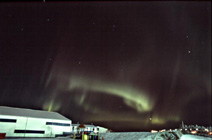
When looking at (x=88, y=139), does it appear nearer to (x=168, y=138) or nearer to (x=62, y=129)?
(x=168, y=138)

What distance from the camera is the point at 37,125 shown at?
1722 inches

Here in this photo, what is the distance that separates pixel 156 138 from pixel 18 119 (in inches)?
1297

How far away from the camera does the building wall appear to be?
38.7 metres

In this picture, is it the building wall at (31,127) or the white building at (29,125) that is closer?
the building wall at (31,127)

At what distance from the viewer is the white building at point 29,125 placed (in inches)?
1528

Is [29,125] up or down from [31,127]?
up

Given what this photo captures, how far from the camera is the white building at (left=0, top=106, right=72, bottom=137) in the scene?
127 feet

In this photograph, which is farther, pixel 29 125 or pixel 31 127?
pixel 31 127

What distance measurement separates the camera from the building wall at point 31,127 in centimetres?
3866

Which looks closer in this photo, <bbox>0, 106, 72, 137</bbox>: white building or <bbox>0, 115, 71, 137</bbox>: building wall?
<bbox>0, 115, 71, 137</bbox>: building wall

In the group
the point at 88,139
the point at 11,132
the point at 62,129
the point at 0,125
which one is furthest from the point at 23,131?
the point at 88,139

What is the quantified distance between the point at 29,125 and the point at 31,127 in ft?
2.40

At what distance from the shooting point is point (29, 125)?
4206 centimetres

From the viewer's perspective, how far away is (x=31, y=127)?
42.3 m
